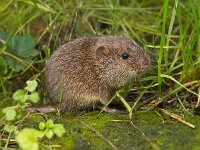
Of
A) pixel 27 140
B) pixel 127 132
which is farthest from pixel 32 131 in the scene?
pixel 127 132

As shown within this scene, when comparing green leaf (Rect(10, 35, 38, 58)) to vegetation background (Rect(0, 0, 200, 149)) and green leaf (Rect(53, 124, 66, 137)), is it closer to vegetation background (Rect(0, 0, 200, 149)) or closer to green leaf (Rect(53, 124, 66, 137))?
vegetation background (Rect(0, 0, 200, 149))

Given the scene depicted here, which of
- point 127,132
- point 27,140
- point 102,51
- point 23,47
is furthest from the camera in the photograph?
point 23,47

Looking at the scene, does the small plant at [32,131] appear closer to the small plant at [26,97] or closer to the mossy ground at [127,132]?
the small plant at [26,97]

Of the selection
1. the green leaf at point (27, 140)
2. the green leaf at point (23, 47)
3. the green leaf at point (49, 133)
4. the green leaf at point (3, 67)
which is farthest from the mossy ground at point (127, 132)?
the green leaf at point (23, 47)

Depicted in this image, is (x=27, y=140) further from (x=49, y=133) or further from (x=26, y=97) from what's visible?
(x=26, y=97)

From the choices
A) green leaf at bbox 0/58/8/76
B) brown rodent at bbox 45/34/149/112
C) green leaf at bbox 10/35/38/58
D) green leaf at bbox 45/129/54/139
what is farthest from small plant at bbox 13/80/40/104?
green leaf at bbox 10/35/38/58

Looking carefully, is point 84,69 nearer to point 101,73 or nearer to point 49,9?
point 101,73
